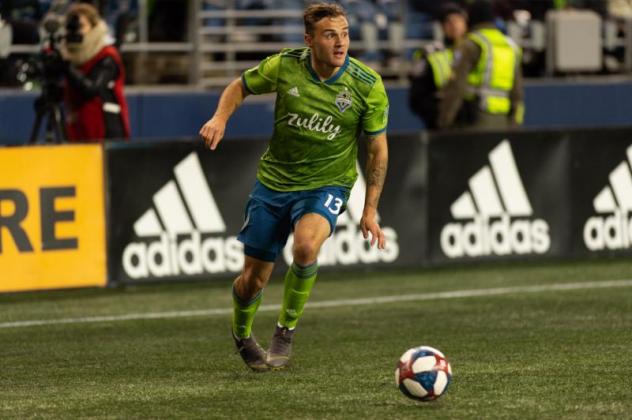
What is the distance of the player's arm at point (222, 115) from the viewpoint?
26.1ft

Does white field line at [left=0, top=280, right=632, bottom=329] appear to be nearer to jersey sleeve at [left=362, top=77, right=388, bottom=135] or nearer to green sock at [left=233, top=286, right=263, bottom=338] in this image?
green sock at [left=233, top=286, right=263, bottom=338]

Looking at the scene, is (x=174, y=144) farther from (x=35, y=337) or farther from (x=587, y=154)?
(x=587, y=154)

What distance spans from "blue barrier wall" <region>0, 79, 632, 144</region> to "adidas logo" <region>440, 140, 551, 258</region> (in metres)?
2.27

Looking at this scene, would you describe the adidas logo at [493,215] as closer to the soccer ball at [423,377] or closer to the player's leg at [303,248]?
the player's leg at [303,248]

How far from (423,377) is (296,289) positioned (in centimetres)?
145

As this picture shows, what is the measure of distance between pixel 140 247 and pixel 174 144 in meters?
0.87

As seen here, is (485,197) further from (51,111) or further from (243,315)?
(243,315)

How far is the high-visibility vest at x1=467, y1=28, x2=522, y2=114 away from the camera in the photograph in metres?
14.3

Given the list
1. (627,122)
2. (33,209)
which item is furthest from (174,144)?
(627,122)

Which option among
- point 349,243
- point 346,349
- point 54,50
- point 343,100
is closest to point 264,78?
point 343,100

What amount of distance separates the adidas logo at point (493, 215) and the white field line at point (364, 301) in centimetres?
117

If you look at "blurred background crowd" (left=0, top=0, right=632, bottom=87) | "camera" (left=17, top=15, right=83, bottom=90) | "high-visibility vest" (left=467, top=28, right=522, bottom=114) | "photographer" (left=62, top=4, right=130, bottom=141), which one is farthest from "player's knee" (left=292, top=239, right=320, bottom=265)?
"blurred background crowd" (left=0, top=0, right=632, bottom=87)

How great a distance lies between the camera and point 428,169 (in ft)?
45.5

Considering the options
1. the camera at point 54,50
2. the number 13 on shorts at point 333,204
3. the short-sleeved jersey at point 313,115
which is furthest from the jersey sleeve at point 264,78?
the camera at point 54,50
